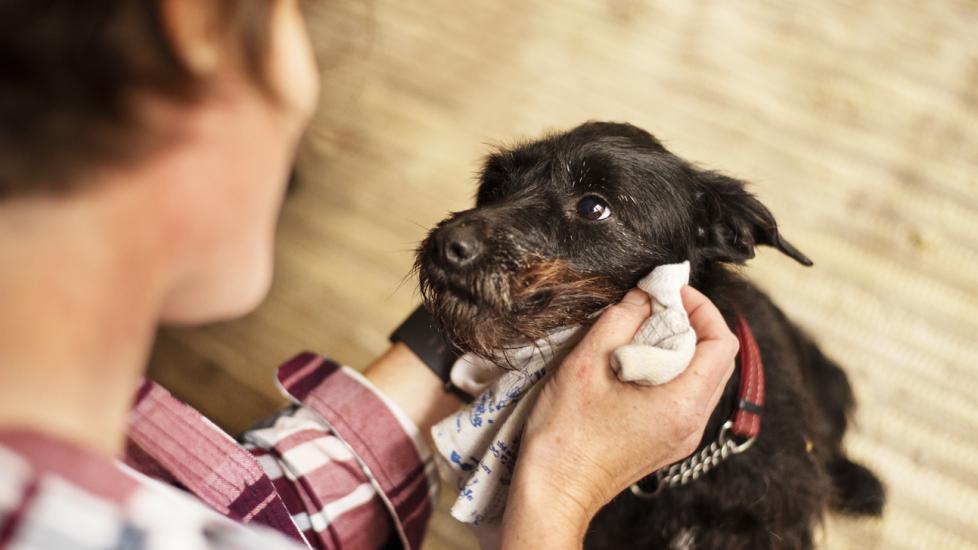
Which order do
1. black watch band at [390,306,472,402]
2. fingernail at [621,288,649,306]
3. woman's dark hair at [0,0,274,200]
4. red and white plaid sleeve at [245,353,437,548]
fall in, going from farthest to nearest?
black watch band at [390,306,472,402]
red and white plaid sleeve at [245,353,437,548]
fingernail at [621,288,649,306]
woman's dark hair at [0,0,274,200]

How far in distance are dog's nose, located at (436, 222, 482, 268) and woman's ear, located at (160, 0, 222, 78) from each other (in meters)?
0.67

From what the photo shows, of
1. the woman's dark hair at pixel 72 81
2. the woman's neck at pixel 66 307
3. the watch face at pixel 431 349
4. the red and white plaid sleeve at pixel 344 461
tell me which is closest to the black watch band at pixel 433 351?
the watch face at pixel 431 349

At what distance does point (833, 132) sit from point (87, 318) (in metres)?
2.64

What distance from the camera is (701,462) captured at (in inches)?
53.6

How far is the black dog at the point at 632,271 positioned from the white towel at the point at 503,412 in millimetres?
59

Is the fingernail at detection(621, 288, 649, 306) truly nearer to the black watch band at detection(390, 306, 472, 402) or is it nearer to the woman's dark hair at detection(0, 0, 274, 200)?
the black watch band at detection(390, 306, 472, 402)

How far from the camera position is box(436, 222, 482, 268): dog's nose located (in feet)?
3.94

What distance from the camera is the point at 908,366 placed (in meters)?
2.03

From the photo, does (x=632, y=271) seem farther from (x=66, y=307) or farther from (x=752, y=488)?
(x=66, y=307)

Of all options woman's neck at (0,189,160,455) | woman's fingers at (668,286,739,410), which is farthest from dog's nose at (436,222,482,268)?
woman's neck at (0,189,160,455)

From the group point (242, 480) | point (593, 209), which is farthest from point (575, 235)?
point (242, 480)

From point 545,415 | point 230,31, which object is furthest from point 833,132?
point 230,31

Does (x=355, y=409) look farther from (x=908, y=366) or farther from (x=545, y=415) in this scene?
(x=908, y=366)

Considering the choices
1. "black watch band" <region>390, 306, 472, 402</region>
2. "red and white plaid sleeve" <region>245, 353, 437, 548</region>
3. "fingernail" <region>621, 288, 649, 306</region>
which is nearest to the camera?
"fingernail" <region>621, 288, 649, 306</region>
